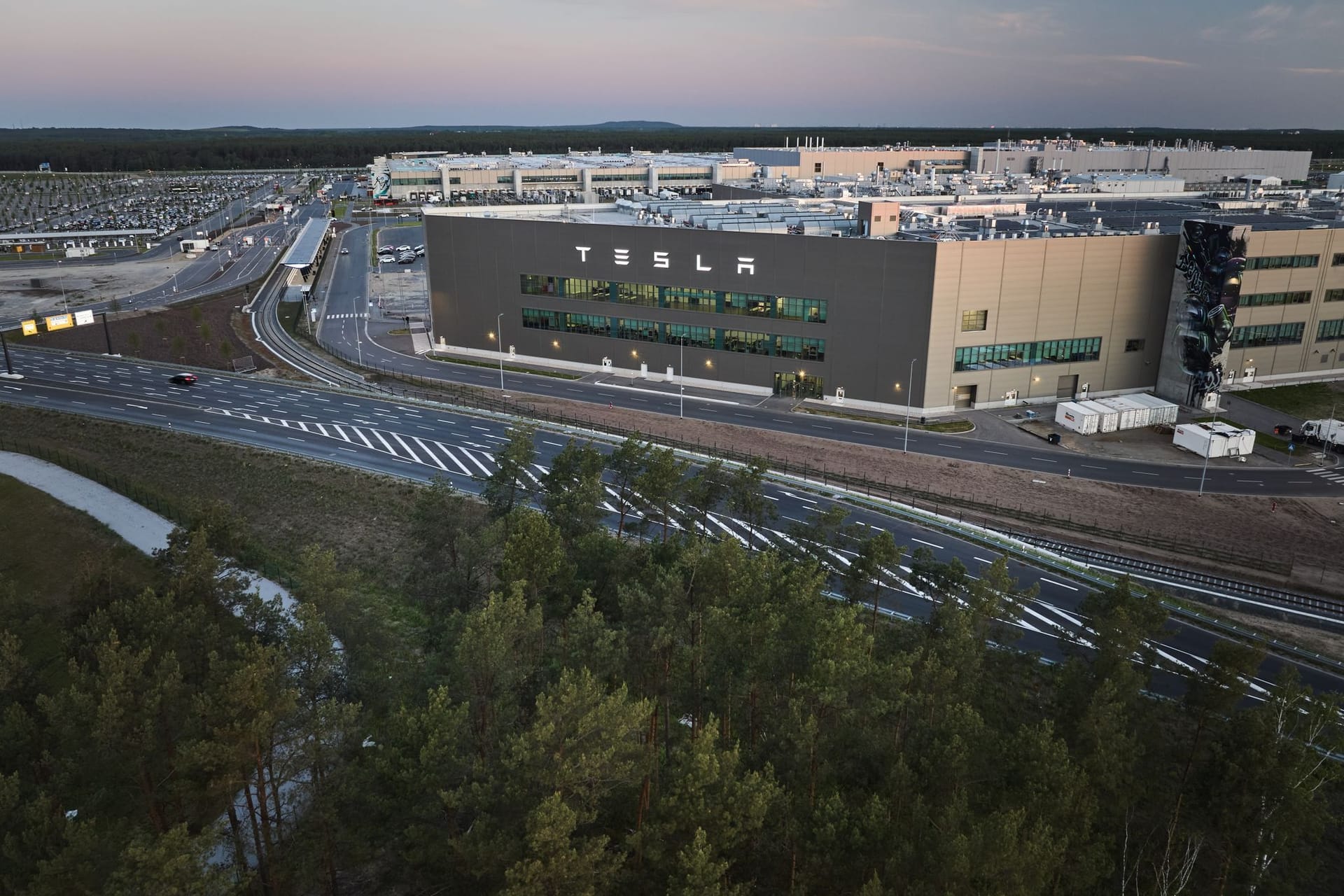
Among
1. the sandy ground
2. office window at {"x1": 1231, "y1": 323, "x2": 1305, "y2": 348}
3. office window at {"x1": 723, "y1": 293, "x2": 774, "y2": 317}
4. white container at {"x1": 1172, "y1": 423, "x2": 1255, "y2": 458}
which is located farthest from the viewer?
the sandy ground

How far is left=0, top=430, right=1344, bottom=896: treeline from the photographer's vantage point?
20.6 metres

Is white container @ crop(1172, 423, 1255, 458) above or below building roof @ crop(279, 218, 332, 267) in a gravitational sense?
below

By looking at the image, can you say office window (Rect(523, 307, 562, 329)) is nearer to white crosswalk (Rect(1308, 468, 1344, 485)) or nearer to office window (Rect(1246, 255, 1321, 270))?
office window (Rect(1246, 255, 1321, 270))

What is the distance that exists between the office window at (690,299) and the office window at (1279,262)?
1968 inches

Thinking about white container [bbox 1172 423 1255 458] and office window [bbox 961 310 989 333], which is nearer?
white container [bbox 1172 423 1255 458]

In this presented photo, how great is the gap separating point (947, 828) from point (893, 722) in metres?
7.89

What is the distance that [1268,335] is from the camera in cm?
8625

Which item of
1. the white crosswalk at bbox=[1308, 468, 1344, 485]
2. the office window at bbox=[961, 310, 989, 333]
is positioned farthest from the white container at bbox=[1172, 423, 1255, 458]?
the office window at bbox=[961, 310, 989, 333]

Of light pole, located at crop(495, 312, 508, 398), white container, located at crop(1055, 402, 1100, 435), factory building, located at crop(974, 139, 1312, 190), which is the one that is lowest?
white container, located at crop(1055, 402, 1100, 435)

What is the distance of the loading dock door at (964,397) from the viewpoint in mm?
80500

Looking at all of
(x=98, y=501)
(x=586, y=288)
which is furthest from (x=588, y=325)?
(x=98, y=501)

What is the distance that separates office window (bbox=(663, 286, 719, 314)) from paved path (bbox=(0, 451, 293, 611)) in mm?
49678

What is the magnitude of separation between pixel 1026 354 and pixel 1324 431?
928 inches

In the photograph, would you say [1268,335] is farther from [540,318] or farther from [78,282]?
[78,282]
